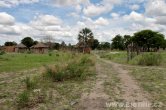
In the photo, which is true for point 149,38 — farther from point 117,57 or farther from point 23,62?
point 23,62

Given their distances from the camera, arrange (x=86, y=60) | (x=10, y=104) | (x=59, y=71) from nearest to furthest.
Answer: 1. (x=10, y=104)
2. (x=59, y=71)
3. (x=86, y=60)

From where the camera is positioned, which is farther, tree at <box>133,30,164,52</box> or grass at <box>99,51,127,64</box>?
tree at <box>133,30,164,52</box>

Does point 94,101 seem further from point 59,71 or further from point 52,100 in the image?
point 59,71

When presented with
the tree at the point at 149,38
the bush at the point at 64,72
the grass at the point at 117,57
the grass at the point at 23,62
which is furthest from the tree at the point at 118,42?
the bush at the point at 64,72

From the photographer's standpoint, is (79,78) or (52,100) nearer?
(52,100)

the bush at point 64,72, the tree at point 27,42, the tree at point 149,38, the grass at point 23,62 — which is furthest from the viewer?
the tree at point 27,42

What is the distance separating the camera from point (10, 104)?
271 inches

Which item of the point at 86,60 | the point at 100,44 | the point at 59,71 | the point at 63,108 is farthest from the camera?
the point at 100,44

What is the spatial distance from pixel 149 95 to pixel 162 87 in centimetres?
159

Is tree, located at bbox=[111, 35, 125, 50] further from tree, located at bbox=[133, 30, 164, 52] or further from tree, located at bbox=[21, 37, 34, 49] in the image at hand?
tree, located at bbox=[21, 37, 34, 49]

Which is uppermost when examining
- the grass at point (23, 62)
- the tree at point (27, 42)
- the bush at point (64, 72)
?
the tree at point (27, 42)

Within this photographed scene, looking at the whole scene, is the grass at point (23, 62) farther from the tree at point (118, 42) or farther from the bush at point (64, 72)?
the tree at point (118, 42)

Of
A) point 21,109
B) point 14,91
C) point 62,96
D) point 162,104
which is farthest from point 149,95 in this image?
point 14,91

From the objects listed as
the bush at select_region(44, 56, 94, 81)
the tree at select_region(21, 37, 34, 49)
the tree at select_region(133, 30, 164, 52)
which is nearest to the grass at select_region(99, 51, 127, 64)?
the bush at select_region(44, 56, 94, 81)
